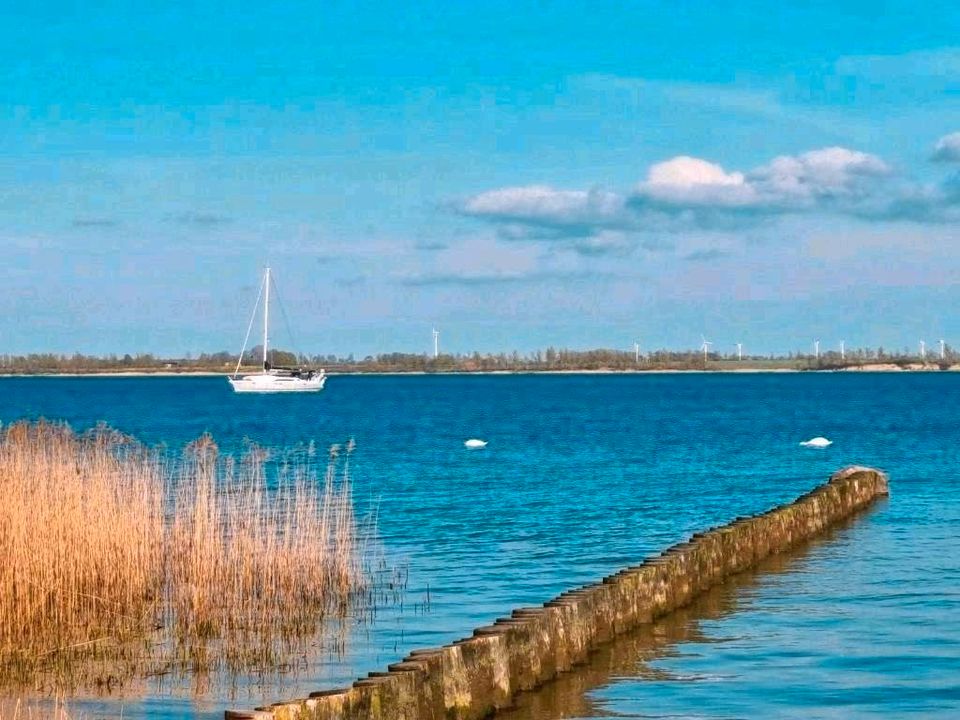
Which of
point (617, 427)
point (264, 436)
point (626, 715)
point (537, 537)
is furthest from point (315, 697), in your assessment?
point (617, 427)

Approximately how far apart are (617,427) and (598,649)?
216 ft

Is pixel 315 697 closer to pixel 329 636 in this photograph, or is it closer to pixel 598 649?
pixel 598 649

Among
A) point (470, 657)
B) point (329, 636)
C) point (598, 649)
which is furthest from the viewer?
point (329, 636)

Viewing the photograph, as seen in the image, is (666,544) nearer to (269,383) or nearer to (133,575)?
(133,575)

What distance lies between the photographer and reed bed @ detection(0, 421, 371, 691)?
52.3 ft

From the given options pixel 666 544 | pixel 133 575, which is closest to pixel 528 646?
pixel 133 575

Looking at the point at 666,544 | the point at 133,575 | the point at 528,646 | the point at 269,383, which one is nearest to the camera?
the point at 528,646

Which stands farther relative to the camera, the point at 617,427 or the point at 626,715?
the point at 617,427

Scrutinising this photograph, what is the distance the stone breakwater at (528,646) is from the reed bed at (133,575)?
11.0 feet

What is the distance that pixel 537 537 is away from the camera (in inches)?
1099

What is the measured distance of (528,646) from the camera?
1366 centimetres

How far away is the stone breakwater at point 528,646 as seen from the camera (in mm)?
10852

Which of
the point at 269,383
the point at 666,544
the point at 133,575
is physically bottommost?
the point at 666,544

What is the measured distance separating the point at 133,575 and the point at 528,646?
23.0 ft
